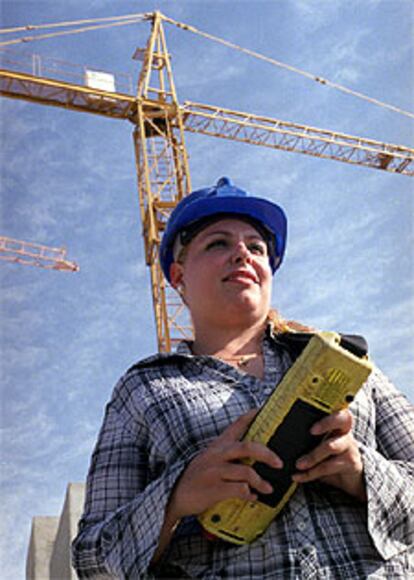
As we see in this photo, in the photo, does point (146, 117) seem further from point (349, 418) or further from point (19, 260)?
point (349, 418)

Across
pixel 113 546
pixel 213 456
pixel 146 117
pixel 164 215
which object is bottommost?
pixel 113 546

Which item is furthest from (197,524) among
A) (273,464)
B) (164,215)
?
(164,215)

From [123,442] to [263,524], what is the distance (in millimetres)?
491

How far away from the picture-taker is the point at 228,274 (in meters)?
2.33

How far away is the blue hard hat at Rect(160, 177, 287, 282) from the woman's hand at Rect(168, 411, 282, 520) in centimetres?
83

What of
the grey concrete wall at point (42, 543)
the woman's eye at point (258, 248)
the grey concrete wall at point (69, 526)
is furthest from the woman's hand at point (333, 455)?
the grey concrete wall at point (42, 543)

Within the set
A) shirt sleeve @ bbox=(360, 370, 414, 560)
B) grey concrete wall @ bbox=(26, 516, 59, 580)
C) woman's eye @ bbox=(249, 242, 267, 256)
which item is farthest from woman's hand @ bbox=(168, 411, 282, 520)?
grey concrete wall @ bbox=(26, 516, 59, 580)

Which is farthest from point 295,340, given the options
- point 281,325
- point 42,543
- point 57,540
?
point 42,543

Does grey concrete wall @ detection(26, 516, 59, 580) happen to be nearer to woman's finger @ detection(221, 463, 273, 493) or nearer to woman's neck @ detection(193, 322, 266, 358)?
woman's neck @ detection(193, 322, 266, 358)

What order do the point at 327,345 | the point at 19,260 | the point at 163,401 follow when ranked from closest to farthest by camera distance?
the point at 327,345
the point at 163,401
the point at 19,260

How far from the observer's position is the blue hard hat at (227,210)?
2424 mm

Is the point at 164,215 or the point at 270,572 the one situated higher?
the point at 164,215

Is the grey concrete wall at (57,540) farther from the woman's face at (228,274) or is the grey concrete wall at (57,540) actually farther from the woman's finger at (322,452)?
the woman's finger at (322,452)

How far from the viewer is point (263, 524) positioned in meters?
1.82
